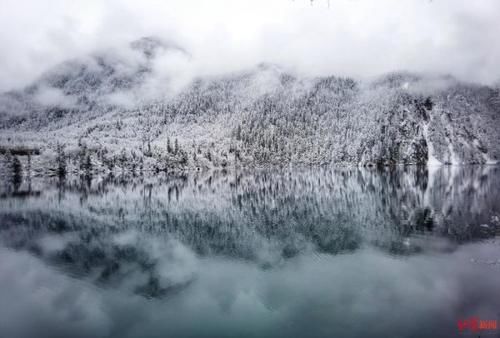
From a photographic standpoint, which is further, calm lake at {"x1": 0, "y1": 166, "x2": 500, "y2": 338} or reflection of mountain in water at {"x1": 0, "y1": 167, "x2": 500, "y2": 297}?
reflection of mountain in water at {"x1": 0, "y1": 167, "x2": 500, "y2": 297}

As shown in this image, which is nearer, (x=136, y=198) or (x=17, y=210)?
(x=17, y=210)

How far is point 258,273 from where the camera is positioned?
35719 mm

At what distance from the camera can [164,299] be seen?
3012cm

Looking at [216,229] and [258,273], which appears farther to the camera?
[216,229]

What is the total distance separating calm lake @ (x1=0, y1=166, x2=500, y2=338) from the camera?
25.4m

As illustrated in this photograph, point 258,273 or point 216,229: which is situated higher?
point 216,229

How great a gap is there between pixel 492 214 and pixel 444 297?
34175 millimetres

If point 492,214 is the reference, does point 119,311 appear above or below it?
below

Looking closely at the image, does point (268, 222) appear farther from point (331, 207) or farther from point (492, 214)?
point (492, 214)

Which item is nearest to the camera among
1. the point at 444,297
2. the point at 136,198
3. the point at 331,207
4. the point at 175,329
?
the point at 175,329

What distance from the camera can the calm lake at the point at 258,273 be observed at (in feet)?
83.3

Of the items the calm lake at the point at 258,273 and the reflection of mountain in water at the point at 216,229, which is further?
the reflection of mountain in water at the point at 216,229

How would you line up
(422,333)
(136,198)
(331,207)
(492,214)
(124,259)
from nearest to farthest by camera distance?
(422,333), (124,259), (492,214), (331,207), (136,198)

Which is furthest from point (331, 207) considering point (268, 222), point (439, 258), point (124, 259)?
point (124, 259)
